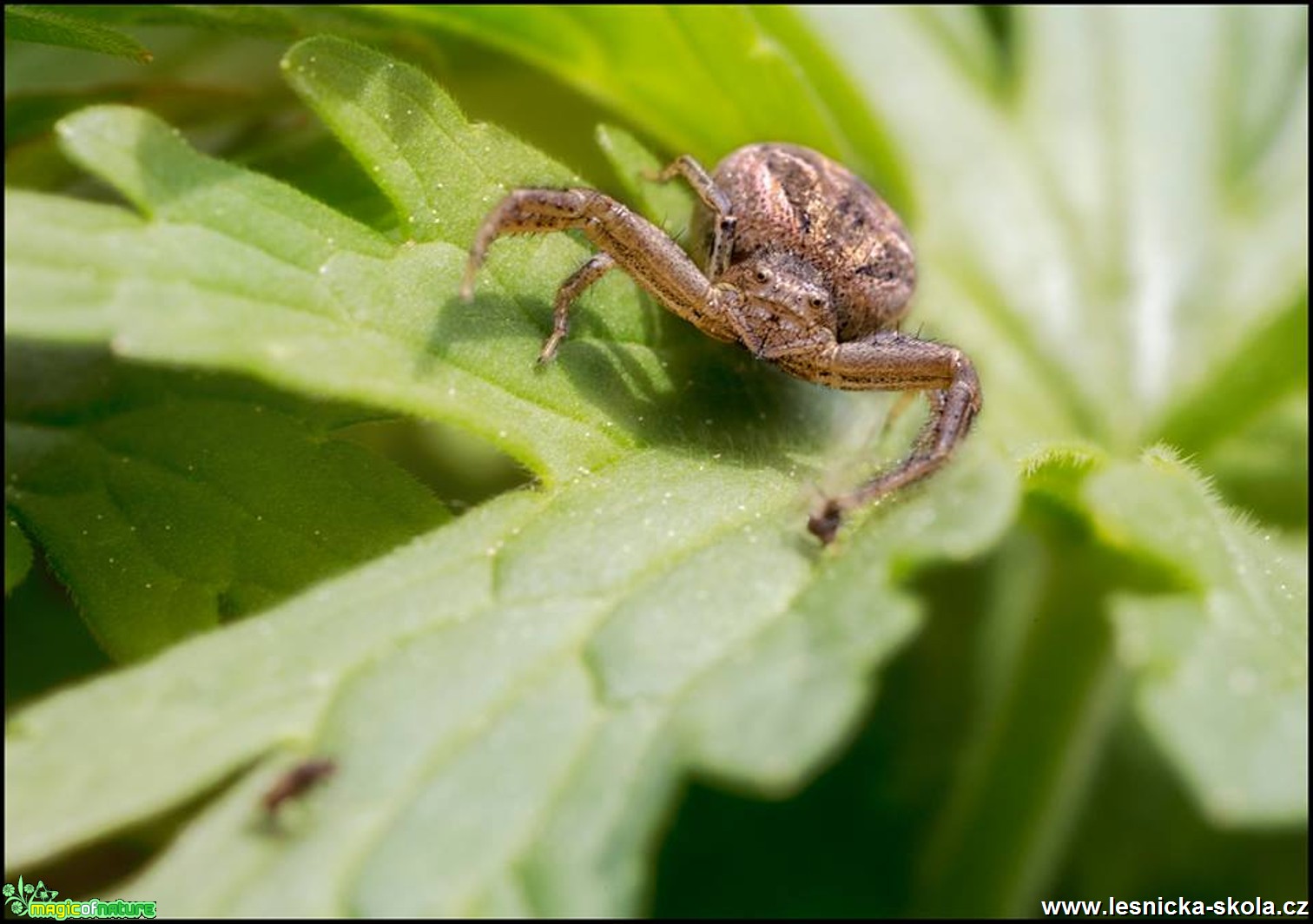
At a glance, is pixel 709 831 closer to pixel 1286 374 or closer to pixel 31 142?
pixel 1286 374

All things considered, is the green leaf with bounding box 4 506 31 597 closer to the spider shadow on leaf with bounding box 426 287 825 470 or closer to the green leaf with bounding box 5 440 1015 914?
the green leaf with bounding box 5 440 1015 914

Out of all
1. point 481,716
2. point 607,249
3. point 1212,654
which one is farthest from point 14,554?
point 1212,654

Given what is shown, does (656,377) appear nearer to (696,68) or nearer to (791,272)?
(791,272)

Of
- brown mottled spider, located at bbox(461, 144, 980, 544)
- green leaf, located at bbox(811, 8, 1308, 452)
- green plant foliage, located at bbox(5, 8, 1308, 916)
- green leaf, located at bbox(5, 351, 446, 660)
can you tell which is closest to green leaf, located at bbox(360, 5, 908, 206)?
green plant foliage, located at bbox(5, 8, 1308, 916)

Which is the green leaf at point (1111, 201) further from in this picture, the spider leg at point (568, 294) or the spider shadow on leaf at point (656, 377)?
the spider leg at point (568, 294)

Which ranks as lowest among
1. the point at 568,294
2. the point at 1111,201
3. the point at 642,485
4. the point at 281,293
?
the point at 1111,201

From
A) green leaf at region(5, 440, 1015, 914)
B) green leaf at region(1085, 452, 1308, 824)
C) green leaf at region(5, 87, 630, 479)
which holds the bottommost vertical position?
green leaf at region(1085, 452, 1308, 824)

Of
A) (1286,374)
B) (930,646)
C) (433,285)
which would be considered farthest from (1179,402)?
(433,285)
